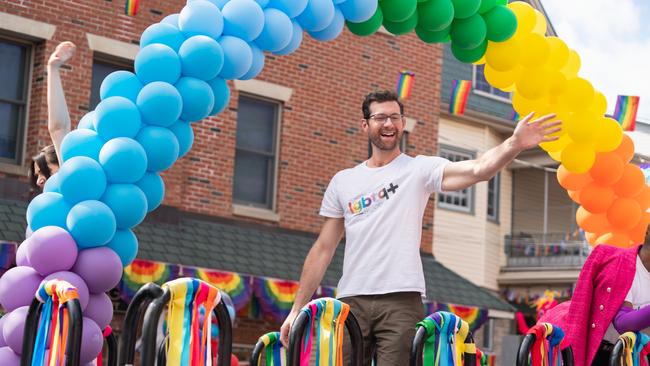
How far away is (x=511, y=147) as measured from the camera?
5.32 metres

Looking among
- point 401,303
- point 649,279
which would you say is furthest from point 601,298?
point 401,303

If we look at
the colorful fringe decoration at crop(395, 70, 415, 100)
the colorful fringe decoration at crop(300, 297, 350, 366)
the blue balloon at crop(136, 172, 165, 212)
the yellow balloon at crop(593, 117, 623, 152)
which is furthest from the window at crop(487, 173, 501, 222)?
the colorful fringe decoration at crop(300, 297, 350, 366)

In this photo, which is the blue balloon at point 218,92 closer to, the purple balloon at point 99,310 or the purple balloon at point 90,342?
the purple balloon at point 99,310

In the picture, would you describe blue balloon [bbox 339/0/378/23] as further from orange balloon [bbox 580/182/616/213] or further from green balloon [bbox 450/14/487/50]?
orange balloon [bbox 580/182/616/213]

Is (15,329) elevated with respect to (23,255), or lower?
lower

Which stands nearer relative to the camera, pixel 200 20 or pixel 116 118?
pixel 116 118

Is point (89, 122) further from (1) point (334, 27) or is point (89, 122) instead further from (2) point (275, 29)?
(1) point (334, 27)

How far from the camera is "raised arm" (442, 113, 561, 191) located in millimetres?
5340

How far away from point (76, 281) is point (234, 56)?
174cm

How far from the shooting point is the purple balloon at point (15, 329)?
5.88 meters

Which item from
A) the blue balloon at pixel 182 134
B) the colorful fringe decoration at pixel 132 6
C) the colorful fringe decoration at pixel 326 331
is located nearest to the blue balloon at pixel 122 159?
the blue balloon at pixel 182 134

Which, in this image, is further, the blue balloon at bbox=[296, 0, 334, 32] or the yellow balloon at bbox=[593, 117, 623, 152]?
the yellow balloon at bbox=[593, 117, 623, 152]

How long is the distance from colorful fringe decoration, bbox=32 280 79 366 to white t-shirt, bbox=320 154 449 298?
151cm

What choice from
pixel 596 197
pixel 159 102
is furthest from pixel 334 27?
pixel 596 197
